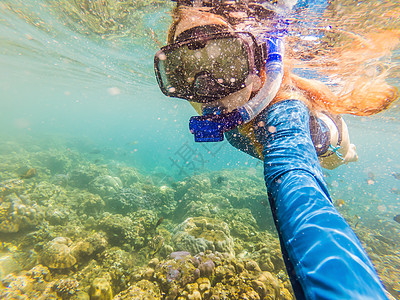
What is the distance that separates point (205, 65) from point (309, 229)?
7.24ft

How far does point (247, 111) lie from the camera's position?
1.56 m

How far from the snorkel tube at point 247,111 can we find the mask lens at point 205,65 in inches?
11.8

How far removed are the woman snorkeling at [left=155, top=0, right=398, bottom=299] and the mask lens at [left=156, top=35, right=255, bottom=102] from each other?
12 millimetres

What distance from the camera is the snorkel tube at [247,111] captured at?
1.58 meters

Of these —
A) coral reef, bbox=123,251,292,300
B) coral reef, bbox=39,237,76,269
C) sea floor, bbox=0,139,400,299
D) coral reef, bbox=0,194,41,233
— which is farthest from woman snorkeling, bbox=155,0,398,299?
coral reef, bbox=0,194,41,233

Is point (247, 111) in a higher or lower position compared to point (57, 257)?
higher

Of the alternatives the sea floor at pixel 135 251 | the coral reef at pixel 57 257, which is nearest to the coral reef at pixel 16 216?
the sea floor at pixel 135 251

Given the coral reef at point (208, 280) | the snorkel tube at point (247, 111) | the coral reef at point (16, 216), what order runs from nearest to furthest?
the snorkel tube at point (247, 111)
the coral reef at point (208, 280)
the coral reef at point (16, 216)

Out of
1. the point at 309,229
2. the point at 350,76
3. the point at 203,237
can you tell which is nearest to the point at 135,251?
the point at 203,237

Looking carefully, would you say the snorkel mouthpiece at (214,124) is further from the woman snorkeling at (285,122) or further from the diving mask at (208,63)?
the diving mask at (208,63)

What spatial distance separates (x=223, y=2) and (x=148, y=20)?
5653mm

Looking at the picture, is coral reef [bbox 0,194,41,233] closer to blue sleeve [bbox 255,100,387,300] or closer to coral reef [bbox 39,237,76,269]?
coral reef [bbox 39,237,76,269]

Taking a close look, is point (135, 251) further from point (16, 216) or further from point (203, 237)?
point (16, 216)

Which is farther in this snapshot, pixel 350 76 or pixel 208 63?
pixel 350 76
